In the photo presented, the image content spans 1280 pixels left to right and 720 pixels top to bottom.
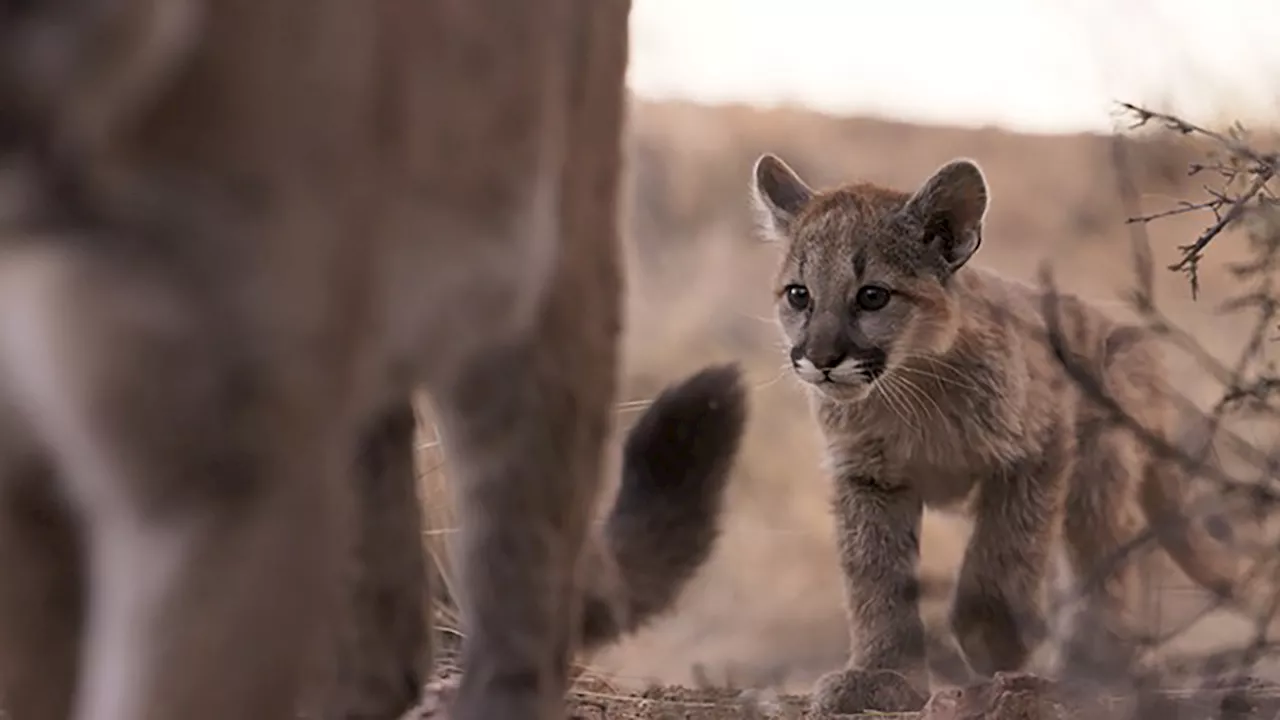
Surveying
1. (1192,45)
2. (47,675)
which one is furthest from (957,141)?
(47,675)

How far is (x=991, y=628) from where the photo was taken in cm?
197

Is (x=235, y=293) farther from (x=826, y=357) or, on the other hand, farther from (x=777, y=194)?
(x=777, y=194)

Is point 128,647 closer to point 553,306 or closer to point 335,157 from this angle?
point 335,157

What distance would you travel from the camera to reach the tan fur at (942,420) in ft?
6.44

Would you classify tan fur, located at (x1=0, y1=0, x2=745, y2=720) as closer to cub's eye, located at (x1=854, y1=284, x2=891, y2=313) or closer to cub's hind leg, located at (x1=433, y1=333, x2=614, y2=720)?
cub's hind leg, located at (x1=433, y1=333, x2=614, y2=720)

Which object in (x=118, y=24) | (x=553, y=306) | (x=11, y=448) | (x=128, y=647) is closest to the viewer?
(x=118, y=24)

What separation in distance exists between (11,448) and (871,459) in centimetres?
119

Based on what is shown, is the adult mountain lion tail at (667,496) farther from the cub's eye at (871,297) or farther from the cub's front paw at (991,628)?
the cub's front paw at (991,628)

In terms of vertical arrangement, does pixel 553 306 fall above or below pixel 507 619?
above

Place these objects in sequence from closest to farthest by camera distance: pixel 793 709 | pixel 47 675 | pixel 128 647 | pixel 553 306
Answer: pixel 128 647
pixel 47 675
pixel 553 306
pixel 793 709

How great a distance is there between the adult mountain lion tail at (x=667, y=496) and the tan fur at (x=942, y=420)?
0.40 feet

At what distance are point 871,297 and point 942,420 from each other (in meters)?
0.19

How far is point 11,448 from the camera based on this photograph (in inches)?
43.9

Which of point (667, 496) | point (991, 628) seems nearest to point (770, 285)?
point (667, 496)
